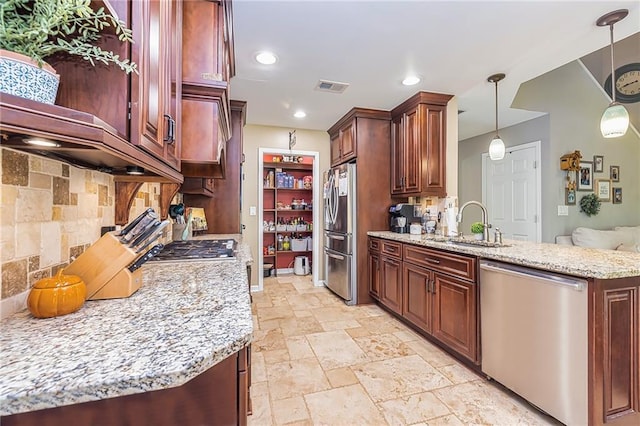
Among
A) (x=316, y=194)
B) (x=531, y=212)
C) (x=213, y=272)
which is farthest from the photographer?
(x=316, y=194)

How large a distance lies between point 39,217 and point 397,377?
206 centimetres

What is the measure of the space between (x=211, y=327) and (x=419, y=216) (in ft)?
10.4

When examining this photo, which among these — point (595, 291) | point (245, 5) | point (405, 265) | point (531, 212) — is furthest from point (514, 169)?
point (245, 5)

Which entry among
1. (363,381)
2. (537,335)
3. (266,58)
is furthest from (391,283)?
(266,58)

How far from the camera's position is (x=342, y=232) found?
3672mm

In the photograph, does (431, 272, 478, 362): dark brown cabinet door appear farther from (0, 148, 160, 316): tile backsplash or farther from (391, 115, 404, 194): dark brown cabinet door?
(0, 148, 160, 316): tile backsplash

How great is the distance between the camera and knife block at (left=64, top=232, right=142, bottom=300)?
Result: 2.93ft

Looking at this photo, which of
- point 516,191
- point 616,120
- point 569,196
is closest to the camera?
point 616,120

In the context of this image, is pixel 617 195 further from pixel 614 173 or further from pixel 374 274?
pixel 374 274

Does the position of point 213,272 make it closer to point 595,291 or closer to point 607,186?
point 595,291

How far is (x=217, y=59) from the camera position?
142cm

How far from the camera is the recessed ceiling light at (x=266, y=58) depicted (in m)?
2.28

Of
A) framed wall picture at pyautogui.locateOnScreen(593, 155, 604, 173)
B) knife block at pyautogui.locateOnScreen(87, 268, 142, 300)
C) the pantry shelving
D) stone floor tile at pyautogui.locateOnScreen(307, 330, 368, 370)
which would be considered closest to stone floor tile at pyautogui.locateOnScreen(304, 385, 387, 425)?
stone floor tile at pyautogui.locateOnScreen(307, 330, 368, 370)

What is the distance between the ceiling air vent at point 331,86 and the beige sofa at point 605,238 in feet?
10.9
